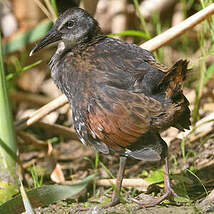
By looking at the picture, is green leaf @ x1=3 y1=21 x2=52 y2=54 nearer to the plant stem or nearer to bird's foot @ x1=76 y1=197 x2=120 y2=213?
the plant stem

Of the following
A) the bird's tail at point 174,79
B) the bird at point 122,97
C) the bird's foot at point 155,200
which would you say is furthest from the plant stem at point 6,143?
the bird's tail at point 174,79

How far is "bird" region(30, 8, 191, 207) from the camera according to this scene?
2.64 meters

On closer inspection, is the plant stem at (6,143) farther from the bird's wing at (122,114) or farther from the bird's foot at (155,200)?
the bird's foot at (155,200)

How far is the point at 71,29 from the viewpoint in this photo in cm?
307

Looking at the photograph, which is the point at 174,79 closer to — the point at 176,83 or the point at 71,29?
the point at 176,83

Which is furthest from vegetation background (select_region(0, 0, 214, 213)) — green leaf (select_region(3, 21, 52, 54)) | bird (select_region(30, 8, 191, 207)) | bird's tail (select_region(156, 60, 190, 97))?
bird's tail (select_region(156, 60, 190, 97))

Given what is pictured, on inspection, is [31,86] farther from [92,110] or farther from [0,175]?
Result: [92,110]

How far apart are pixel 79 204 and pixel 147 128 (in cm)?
84

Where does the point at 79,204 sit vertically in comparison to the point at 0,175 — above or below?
below

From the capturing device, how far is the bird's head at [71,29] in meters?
3.04

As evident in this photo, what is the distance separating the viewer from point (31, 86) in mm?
4945

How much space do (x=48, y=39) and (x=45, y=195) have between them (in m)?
1.06

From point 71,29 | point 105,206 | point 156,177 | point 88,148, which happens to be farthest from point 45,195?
point 88,148

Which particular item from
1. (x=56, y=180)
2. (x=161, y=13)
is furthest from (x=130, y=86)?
(x=161, y=13)
